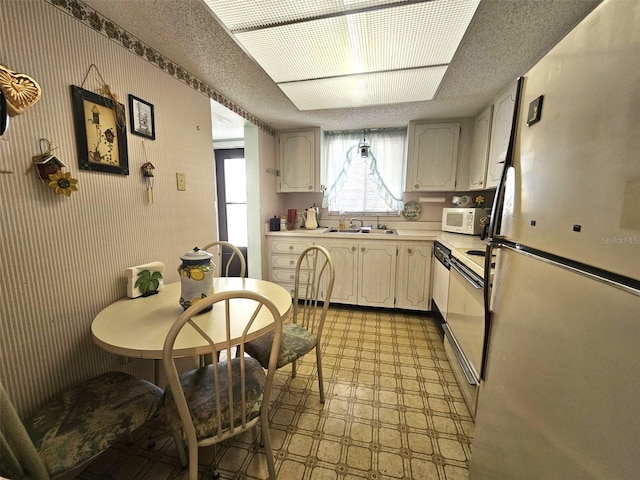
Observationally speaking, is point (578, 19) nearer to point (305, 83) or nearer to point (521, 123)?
point (521, 123)

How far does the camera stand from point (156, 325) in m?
1.08

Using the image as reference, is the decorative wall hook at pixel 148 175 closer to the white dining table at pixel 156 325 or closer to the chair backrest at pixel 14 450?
the white dining table at pixel 156 325

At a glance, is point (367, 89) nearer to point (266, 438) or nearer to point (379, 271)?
point (379, 271)

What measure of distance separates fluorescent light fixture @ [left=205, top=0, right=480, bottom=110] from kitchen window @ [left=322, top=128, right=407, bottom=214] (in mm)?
1282

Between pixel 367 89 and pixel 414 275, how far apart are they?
1914 mm

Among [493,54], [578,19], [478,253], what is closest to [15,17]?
[493,54]

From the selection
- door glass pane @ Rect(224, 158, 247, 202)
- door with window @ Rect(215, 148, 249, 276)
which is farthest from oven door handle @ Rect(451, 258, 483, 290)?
door glass pane @ Rect(224, 158, 247, 202)

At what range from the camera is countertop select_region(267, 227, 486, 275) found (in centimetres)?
166

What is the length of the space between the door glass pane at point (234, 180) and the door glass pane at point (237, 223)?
3.6 inches

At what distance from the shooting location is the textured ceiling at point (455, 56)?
1235mm

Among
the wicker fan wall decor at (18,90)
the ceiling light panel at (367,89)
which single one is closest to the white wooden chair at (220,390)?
the wicker fan wall decor at (18,90)

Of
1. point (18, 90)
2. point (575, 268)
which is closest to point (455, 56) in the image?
point (575, 268)

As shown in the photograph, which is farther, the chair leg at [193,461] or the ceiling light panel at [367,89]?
the ceiling light panel at [367,89]

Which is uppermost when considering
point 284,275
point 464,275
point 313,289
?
point 464,275
